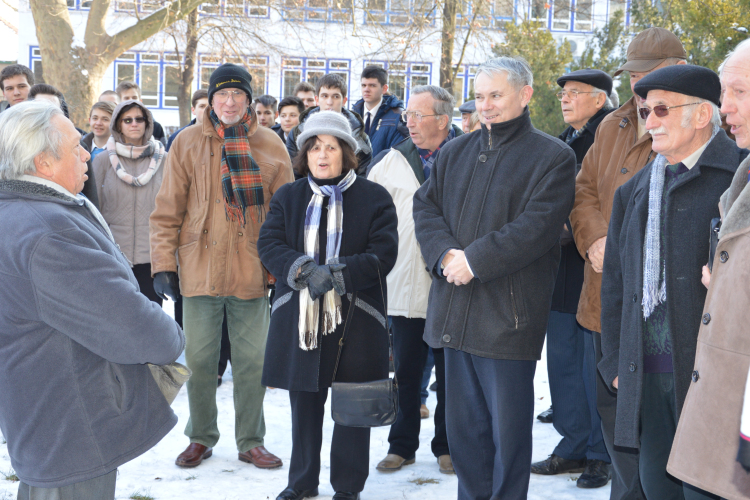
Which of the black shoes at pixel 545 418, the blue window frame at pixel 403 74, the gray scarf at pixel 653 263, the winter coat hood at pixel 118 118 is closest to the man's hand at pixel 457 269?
the gray scarf at pixel 653 263

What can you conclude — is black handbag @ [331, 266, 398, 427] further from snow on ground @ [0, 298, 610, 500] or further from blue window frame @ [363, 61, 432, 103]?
blue window frame @ [363, 61, 432, 103]

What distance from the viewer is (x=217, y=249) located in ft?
14.6

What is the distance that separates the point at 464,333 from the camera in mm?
3465

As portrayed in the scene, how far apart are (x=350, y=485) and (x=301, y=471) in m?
0.27

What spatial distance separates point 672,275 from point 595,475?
1816 millimetres

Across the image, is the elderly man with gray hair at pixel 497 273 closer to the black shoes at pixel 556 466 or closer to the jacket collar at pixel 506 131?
the jacket collar at pixel 506 131

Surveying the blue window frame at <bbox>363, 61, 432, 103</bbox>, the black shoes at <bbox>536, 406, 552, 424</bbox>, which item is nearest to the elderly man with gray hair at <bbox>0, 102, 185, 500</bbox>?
the black shoes at <bbox>536, 406, 552, 424</bbox>

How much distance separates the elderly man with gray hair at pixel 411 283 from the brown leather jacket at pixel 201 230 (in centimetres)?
85

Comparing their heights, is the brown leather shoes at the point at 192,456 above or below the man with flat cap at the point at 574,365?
below

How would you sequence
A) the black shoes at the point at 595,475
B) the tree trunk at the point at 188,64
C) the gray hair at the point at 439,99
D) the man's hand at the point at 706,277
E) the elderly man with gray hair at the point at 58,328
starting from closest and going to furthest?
the elderly man with gray hair at the point at 58,328
the man's hand at the point at 706,277
the black shoes at the point at 595,475
the gray hair at the point at 439,99
the tree trunk at the point at 188,64

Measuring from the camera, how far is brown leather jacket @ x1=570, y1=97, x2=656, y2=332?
12.1ft

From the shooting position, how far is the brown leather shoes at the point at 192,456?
4.39m

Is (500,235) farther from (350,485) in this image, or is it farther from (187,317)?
(187,317)

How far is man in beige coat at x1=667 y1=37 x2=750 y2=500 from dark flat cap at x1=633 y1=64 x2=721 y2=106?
2.33ft
